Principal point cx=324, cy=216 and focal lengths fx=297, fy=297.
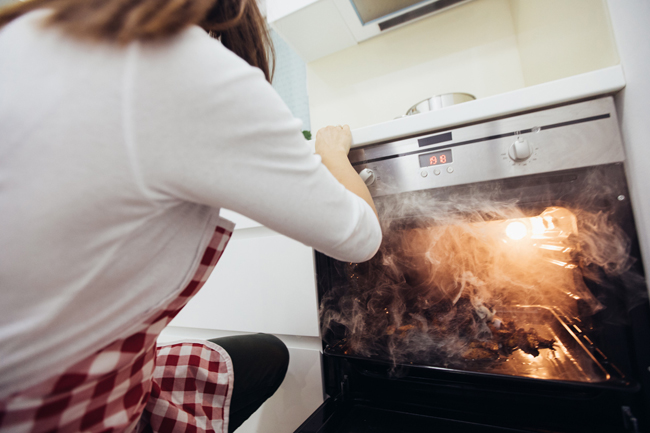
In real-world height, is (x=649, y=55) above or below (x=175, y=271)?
above

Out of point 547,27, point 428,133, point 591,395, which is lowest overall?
point 591,395

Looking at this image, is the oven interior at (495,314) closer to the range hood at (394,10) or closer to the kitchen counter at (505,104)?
the kitchen counter at (505,104)

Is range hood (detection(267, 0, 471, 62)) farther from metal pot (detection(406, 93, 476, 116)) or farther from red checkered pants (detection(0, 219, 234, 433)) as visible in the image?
red checkered pants (detection(0, 219, 234, 433))

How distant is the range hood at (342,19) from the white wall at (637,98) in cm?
74

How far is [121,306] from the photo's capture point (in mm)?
334

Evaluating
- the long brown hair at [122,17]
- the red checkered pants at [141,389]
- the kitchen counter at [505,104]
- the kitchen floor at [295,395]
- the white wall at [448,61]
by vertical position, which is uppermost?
the white wall at [448,61]

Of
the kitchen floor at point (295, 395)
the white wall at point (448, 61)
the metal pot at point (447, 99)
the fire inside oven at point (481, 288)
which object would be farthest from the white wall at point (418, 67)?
the kitchen floor at point (295, 395)

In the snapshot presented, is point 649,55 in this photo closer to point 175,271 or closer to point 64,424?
point 175,271

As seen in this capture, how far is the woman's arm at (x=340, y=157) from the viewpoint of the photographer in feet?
1.72

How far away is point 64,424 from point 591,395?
0.79m

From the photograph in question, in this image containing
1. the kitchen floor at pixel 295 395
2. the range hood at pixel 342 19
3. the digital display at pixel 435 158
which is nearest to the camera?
the digital display at pixel 435 158

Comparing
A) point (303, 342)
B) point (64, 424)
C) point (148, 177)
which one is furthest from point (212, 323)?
point (148, 177)

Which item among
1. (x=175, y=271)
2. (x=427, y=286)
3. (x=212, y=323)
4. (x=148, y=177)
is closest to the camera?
(x=148, y=177)

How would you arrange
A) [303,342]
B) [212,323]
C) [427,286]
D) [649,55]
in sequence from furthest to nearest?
[212,323] → [303,342] → [427,286] → [649,55]
